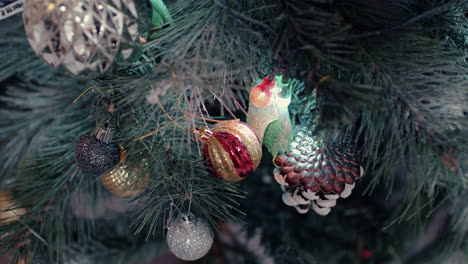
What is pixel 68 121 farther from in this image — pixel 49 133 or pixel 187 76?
pixel 187 76

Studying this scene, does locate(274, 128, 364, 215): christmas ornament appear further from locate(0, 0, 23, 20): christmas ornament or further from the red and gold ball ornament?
locate(0, 0, 23, 20): christmas ornament

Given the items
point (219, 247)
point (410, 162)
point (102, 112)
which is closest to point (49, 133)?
point (102, 112)

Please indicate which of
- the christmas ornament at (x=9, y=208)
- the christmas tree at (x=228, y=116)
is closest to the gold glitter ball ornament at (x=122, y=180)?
the christmas tree at (x=228, y=116)

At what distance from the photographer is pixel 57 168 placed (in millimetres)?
542

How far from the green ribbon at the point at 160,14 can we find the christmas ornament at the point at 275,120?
0.12 m

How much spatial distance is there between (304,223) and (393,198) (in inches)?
7.3

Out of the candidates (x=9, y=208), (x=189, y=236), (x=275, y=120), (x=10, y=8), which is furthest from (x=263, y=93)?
(x=9, y=208)

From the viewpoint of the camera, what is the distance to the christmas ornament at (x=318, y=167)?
41 cm

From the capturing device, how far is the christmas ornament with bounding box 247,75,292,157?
0.42 m

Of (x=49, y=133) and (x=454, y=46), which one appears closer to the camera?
(x=454, y=46)

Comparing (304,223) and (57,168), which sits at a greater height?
(57,168)

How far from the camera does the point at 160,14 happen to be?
38 centimetres

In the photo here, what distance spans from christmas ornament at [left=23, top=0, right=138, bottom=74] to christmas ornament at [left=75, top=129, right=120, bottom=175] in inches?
3.9

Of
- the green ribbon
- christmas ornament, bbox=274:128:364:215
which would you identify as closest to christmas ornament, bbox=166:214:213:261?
christmas ornament, bbox=274:128:364:215
